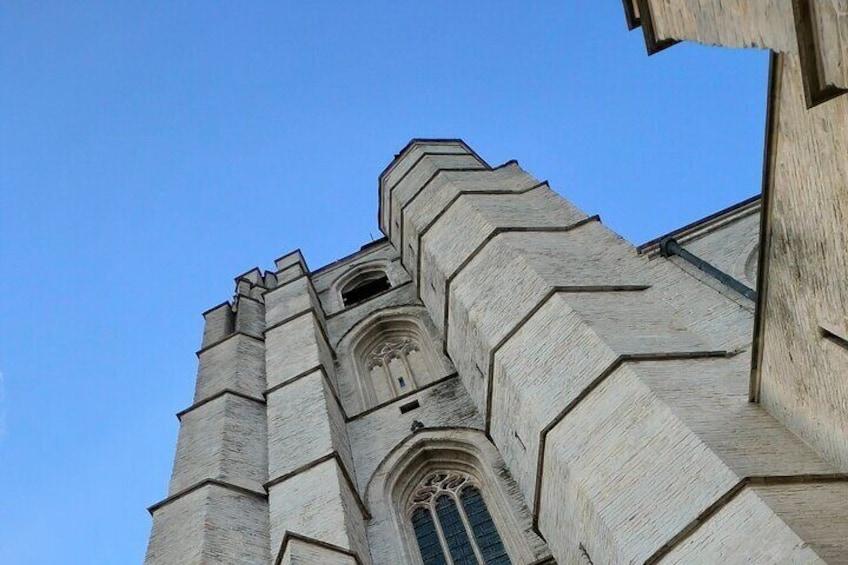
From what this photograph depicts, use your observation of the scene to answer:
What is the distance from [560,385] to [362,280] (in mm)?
10826

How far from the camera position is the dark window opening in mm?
17312

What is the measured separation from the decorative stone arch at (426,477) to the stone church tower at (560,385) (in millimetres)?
26

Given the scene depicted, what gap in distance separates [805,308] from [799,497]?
1.11m

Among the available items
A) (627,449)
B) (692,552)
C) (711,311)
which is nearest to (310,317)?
(711,311)

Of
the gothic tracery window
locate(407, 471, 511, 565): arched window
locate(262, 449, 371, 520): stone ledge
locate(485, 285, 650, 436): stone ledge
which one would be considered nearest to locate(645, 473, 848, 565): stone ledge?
locate(485, 285, 650, 436): stone ledge

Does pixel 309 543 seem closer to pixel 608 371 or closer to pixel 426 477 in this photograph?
pixel 426 477

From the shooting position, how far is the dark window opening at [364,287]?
17.3 m

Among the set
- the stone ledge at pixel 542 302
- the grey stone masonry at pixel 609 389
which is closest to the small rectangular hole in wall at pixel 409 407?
the grey stone masonry at pixel 609 389

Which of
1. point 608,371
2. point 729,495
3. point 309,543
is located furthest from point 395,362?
point 729,495

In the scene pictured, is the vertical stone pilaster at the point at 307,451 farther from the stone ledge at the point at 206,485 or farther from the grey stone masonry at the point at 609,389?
the grey stone masonry at the point at 609,389

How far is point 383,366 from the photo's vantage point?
13375mm

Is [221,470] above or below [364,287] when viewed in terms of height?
below

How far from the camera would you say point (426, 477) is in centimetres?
991

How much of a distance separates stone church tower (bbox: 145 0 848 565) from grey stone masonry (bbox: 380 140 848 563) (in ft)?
0.07
